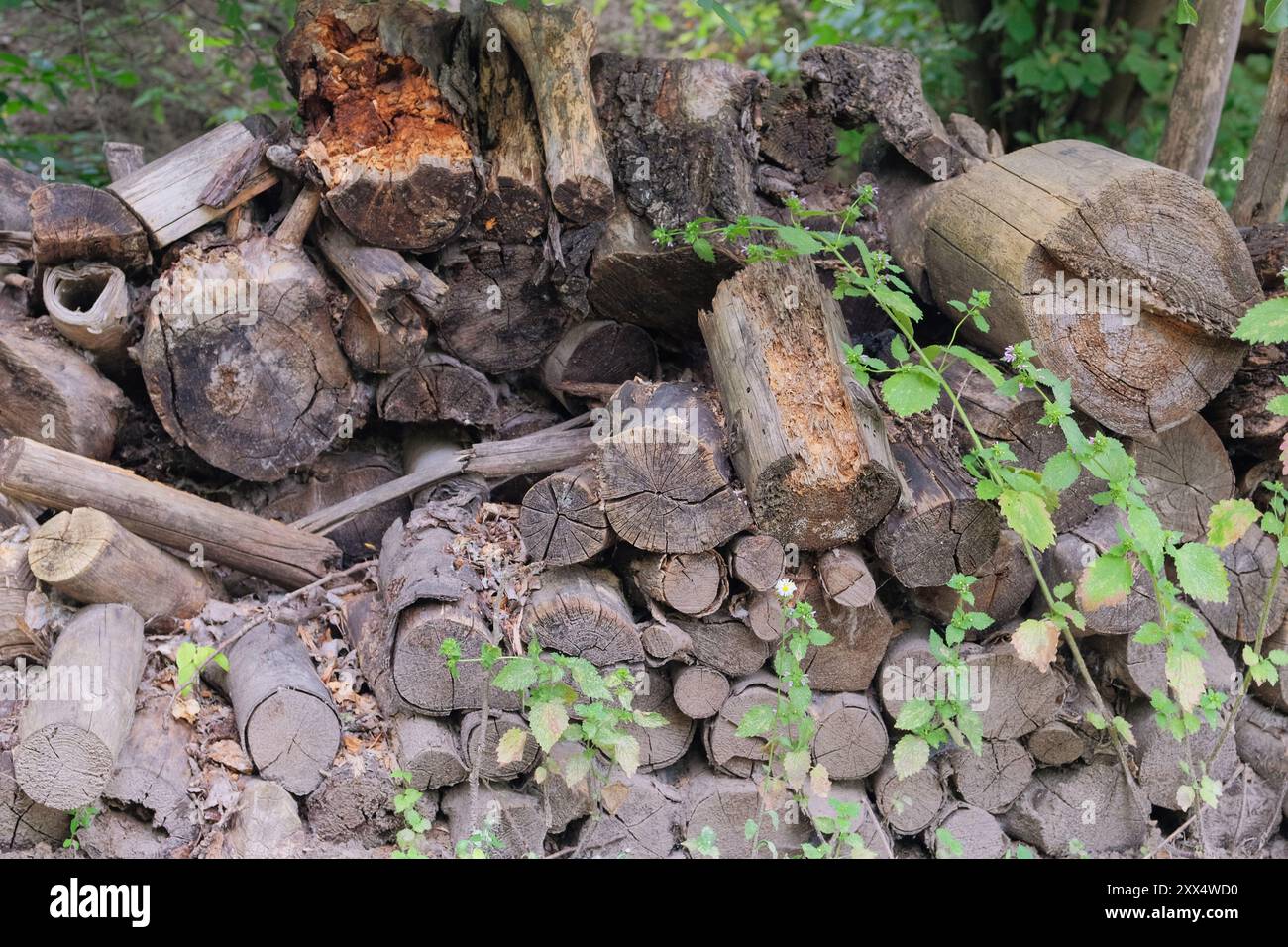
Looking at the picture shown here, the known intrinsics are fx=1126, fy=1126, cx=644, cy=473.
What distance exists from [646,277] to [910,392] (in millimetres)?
1157

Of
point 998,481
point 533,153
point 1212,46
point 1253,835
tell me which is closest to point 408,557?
point 533,153

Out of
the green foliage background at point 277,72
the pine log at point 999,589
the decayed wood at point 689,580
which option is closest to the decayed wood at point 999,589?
the pine log at point 999,589

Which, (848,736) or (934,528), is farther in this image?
(848,736)

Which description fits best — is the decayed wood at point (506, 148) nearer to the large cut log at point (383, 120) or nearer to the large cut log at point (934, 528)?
the large cut log at point (383, 120)

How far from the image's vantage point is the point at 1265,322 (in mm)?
3250

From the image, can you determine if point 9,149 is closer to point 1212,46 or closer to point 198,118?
point 198,118

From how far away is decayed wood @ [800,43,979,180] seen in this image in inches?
163

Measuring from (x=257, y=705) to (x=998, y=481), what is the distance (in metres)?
2.24

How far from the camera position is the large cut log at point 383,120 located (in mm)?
3643

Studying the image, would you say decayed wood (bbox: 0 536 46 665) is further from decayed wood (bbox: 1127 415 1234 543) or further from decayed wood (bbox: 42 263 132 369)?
decayed wood (bbox: 1127 415 1234 543)

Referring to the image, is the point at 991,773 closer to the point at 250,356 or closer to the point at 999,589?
the point at 999,589

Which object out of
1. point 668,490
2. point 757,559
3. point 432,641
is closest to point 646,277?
point 668,490

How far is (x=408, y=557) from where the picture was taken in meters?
3.64

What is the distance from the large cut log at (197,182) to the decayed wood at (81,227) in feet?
0.13
